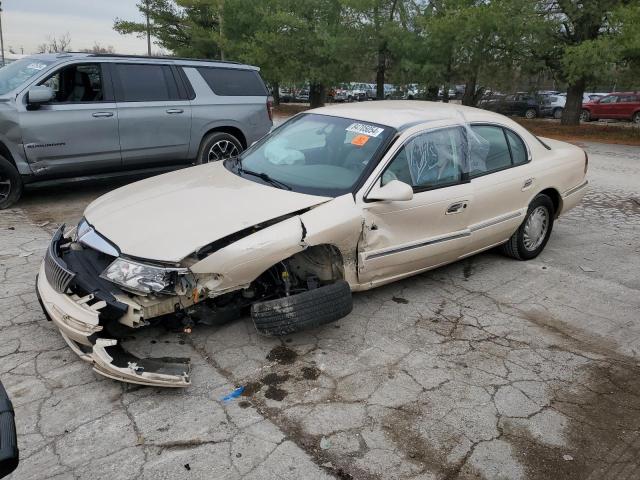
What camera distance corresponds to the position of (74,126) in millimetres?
6758

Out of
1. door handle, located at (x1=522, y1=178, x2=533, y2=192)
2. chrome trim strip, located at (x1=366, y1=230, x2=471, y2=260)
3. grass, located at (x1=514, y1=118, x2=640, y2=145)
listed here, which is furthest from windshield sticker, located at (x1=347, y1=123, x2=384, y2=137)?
grass, located at (x1=514, y1=118, x2=640, y2=145)

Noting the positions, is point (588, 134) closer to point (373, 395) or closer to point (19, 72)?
point (19, 72)

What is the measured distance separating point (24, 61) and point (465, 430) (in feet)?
23.5

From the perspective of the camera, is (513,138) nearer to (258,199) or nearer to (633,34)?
(258,199)

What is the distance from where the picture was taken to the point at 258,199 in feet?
12.7

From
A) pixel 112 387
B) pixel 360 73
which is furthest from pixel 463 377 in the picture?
pixel 360 73

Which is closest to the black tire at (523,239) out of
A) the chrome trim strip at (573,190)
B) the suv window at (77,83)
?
the chrome trim strip at (573,190)

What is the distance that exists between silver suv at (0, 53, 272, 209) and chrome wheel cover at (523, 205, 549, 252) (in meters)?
4.70

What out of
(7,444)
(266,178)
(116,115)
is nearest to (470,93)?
(116,115)

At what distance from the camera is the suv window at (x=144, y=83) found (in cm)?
726

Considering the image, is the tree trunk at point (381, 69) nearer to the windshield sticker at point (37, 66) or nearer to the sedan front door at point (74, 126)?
the sedan front door at point (74, 126)

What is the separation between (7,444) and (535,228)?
516 centimetres

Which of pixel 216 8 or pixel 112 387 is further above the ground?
pixel 216 8

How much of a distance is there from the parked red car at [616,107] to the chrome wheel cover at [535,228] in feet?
79.2
